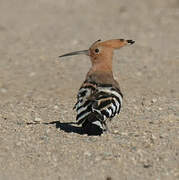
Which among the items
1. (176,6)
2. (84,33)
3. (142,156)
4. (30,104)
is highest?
(176,6)

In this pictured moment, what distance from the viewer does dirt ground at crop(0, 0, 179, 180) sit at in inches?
245

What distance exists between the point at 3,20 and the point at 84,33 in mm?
2946

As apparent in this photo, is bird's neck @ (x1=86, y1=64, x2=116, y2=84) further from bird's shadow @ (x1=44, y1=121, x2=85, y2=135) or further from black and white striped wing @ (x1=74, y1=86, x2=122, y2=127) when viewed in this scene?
bird's shadow @ (x1=44, y1=121, x2=85, y2=135)

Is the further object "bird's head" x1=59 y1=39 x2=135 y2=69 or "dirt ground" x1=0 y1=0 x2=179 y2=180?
"bird's head" x1=59 y1=39 x2=135 y2=69

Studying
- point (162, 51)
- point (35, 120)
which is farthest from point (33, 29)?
point (35, 120)

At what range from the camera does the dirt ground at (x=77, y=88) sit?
20.4ft

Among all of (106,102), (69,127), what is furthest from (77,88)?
(106,102)

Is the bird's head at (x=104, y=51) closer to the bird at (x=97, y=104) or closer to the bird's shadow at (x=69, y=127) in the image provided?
the bird at (x=97, y=104)

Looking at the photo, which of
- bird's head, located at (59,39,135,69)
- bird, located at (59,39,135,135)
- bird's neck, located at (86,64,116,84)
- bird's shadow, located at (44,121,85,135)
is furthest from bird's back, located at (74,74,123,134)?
bird's head, located at (59,39,135,69)

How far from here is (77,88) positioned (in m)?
10.3

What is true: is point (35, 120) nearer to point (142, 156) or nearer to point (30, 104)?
point (30, 104)

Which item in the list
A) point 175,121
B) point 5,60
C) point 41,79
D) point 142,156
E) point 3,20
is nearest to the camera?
point 142,156

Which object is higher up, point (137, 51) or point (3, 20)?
point (3, 20)

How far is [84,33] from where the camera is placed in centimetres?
1495
